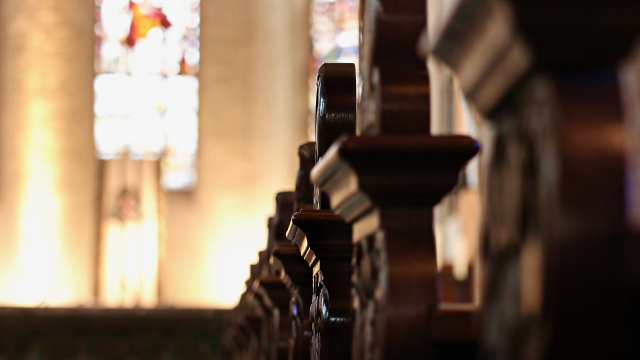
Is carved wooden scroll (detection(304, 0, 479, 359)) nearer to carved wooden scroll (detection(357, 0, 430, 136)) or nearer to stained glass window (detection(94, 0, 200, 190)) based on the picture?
carved wooden scroll (detection(357, 0, 430, 136))

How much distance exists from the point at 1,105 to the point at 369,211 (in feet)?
39.5

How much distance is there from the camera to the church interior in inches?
22.8

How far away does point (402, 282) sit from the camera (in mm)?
1047

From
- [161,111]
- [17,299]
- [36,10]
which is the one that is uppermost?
[36,10]

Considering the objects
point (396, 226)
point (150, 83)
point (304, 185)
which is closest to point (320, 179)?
point (396, 226)

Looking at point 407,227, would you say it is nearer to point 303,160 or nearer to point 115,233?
point 303,160

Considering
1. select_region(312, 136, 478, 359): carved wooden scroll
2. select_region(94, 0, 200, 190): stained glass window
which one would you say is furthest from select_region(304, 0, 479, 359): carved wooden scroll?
select_region(94, 0, 200, 190): stained glass window

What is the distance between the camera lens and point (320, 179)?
1150mm

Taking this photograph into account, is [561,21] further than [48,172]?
No

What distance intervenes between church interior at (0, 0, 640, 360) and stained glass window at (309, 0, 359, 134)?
3cm

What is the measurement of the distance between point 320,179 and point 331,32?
38.5 ft

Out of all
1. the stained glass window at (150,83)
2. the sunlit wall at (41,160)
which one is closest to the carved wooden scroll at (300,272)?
the sunlit wall at (41,160)

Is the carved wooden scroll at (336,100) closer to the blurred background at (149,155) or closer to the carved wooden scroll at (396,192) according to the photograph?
the carved wooden scroll at (396,192)

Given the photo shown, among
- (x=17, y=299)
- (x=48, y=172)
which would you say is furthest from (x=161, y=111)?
(x=17, y=299)
